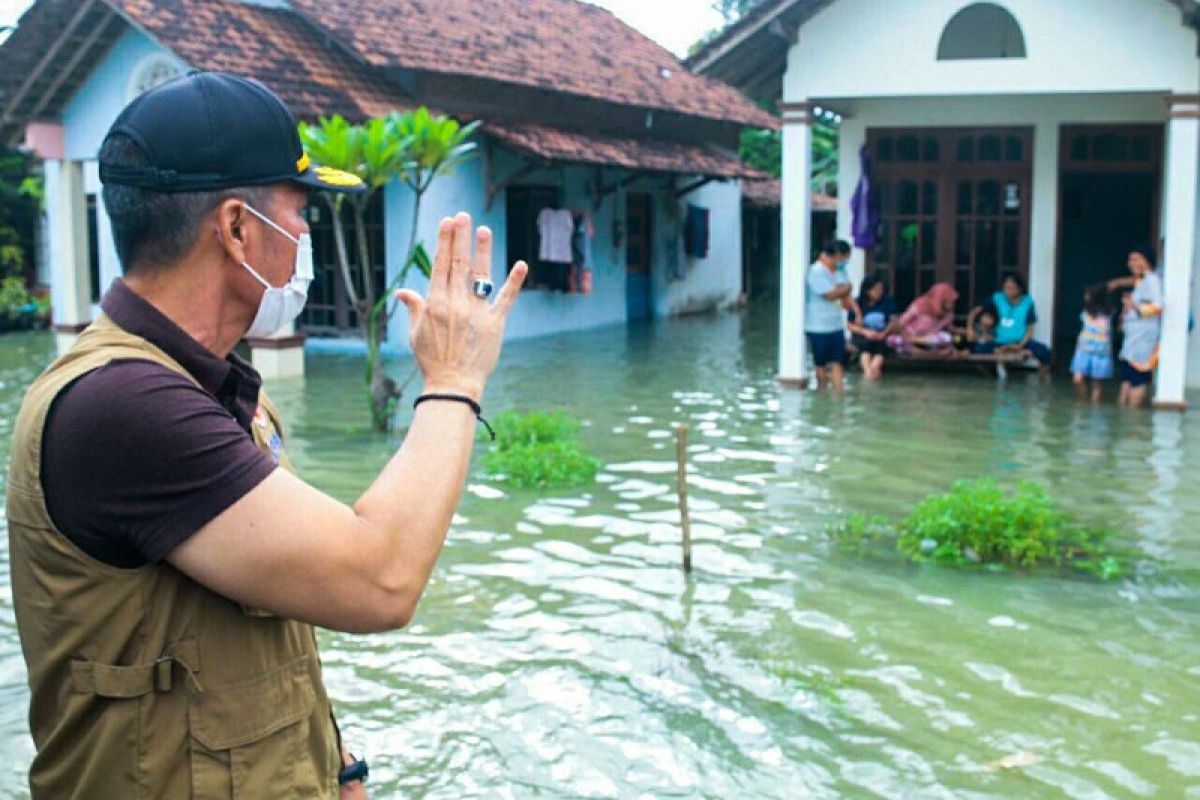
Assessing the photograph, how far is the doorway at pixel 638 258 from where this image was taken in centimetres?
2281

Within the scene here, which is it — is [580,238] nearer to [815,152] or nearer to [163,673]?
[815,152]

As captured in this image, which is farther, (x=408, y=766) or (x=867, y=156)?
(x=867, y=156)

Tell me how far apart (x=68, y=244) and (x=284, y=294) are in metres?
17.4

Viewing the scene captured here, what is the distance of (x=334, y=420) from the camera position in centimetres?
1165

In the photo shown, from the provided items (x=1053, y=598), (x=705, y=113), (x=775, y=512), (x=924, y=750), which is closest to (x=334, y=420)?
(x=775, y=512)

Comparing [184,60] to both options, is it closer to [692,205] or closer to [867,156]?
[867,156]

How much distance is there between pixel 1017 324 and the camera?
14.1 meters

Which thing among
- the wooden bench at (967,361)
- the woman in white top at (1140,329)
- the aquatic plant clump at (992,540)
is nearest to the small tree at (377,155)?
the aquatic plant clump at (992,540)

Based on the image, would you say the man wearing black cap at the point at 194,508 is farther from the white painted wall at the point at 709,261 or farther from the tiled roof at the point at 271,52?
the white painted wall at the point at 709,261

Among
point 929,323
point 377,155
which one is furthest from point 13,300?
point 929,323

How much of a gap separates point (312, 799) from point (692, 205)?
22808mm

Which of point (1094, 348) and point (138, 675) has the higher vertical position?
point (138, 675)

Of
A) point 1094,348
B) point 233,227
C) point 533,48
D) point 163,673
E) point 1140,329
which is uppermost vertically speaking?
point 533,48

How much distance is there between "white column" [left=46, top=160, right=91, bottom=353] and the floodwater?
9595 mm
